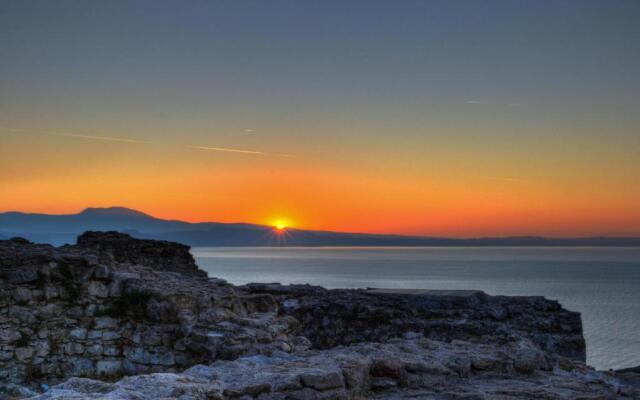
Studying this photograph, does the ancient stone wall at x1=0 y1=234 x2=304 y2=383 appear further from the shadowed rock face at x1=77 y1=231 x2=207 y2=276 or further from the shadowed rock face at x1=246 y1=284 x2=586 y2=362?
the shadowed rock face at x1=246 y1=284 x2=586 y2=362

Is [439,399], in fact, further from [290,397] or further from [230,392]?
[230,392]

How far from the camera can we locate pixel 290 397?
16.9ft

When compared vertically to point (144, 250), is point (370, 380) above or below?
below

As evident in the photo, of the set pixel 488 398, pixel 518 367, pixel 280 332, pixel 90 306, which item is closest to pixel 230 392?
pixel 488 398

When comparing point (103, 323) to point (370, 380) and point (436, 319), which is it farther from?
point (436, 319)

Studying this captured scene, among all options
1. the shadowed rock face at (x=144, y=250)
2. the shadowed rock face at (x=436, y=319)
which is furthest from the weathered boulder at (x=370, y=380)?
the shadowed rock face at (x=144, y=250)

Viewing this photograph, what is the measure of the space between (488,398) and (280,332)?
4.10 metres

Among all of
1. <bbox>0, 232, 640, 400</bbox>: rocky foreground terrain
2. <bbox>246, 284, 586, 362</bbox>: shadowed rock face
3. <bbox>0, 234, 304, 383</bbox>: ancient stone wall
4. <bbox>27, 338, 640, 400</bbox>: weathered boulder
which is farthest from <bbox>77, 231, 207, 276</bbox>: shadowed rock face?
<bbox>27, 338, 640, 400</bbox>: weathered boulder

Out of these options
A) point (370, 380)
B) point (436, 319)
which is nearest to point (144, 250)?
point (436, 319)

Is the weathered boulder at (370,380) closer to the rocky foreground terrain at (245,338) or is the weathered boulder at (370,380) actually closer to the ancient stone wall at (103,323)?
the rocky foreground terrain at (245,338)

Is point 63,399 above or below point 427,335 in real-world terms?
above

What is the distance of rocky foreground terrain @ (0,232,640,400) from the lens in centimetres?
555

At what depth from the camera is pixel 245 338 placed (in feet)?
Answer: 27.9

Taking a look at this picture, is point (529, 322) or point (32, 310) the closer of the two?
point (32, 310)
